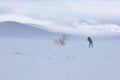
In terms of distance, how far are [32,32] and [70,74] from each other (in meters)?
163

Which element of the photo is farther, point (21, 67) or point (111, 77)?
point (21, 67)

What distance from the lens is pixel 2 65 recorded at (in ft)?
57.7

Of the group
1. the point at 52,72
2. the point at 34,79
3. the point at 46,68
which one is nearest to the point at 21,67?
the point at 46,68

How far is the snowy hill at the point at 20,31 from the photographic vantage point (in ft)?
555

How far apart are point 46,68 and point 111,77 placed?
3.52m

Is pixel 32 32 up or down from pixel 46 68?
up

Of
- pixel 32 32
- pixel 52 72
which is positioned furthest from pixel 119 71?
pixel 32 32

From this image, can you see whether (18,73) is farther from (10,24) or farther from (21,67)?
(10,24)

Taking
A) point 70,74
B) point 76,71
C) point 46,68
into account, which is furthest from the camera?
point 46,68

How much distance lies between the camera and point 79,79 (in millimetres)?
13500

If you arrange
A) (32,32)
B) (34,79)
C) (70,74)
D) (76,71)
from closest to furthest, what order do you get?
(34,79)
(70,74)
(76,71)
(32,32)

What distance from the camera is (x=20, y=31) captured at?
589ft

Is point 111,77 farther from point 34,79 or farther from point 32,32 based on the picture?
point 32,32

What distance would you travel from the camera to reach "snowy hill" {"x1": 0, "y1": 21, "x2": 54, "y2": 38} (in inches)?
6658
